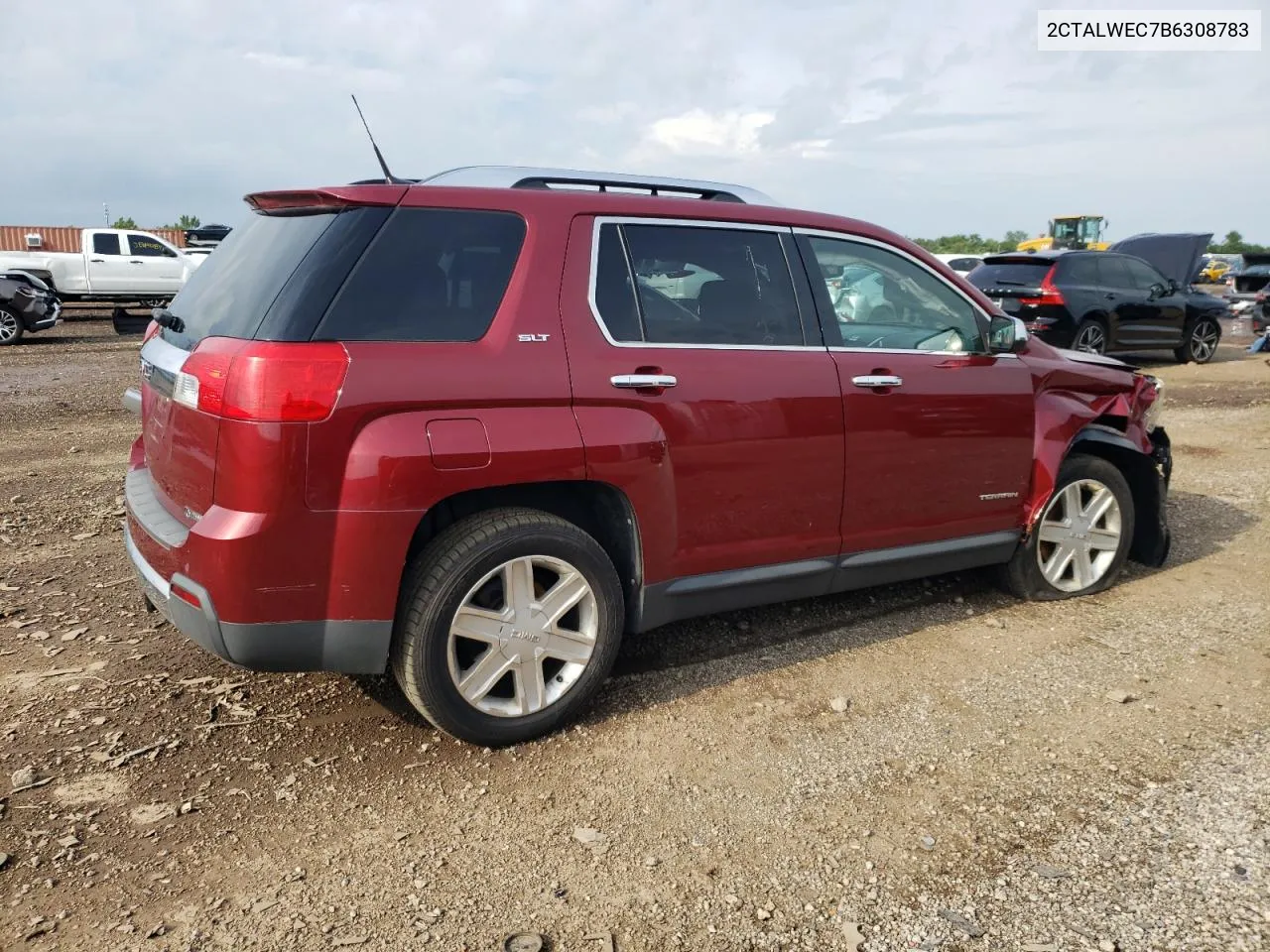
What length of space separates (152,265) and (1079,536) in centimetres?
1935

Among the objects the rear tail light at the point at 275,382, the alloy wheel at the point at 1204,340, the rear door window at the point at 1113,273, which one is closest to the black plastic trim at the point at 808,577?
the rear tail light at the point at 275,382

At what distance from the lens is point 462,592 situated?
123 inches

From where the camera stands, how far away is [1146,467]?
505 cm

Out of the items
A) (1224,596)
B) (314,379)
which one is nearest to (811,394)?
(314,379)

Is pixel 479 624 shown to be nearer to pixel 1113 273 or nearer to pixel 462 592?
pixel 462 592

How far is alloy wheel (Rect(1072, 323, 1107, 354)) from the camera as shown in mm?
12742

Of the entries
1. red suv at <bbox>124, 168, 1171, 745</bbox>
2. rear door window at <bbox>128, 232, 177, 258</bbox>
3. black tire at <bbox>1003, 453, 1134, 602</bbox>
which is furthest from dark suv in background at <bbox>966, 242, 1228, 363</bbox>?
rear door window at <bbox>128, 232, 177, 258</bbox>

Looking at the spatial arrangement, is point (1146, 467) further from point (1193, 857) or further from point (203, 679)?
point (203, 679)

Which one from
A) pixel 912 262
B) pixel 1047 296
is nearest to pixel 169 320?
pixel 912 262

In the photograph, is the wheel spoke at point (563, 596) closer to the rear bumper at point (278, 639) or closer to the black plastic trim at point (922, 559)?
the rear bumper at point (278, 639)

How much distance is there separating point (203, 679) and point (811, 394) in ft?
8.40

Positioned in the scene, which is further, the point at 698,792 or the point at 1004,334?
the point at 1004,334

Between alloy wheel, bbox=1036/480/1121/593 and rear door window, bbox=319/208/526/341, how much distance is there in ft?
9.54

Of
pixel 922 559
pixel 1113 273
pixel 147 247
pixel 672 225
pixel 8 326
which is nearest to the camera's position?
pixel 672 225
